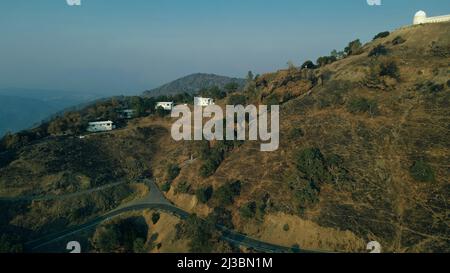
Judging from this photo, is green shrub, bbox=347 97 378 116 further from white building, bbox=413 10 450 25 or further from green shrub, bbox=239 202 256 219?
white building, bbox=413 10 450 25

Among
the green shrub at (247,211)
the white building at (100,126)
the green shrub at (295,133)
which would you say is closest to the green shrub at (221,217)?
the green shrub at (247,211)

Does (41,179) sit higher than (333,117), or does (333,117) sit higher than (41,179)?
(333,117)

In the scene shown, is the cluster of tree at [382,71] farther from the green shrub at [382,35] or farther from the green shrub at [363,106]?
the green shrub at [382,35]

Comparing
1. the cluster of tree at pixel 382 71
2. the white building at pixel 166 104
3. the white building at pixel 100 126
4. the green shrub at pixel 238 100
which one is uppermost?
the cluster of tree at pixel 382 71

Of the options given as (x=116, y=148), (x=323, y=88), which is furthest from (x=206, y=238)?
(x=323, y=88)

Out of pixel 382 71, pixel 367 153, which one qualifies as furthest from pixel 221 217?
pixel 382 71

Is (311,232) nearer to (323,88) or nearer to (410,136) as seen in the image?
(410,136)
